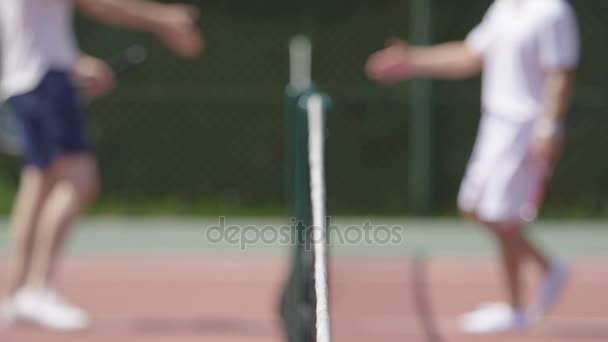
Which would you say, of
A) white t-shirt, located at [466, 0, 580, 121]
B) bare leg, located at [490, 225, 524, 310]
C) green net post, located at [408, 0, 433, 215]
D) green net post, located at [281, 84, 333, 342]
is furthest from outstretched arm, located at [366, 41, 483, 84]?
green net post, located at [408, 0, 433, 215]

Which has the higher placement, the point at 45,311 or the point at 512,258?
the point at 512,258

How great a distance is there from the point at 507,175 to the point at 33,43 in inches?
73.7

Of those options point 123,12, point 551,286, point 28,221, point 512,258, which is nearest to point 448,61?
point 512,258

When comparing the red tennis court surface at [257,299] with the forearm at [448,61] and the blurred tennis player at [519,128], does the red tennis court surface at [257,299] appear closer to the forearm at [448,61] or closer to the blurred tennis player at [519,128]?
the blurred tennis player at [519,128]

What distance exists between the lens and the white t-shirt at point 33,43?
18.0ft

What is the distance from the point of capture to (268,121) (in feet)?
33.1

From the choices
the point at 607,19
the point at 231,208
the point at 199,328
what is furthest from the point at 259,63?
the point at 199,328

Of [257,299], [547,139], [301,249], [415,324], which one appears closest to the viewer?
[301,249]

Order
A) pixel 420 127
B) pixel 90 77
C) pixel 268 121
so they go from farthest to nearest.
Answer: pixel 268 121, pixel 420 127, pixel 90 77

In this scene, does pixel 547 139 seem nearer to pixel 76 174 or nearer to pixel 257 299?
pixel 76 174

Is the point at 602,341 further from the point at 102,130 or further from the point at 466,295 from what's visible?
the point at 102,130

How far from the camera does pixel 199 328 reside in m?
5.75

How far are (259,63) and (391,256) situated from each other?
2412 millimetres

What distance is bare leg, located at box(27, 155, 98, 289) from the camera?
545 cm
